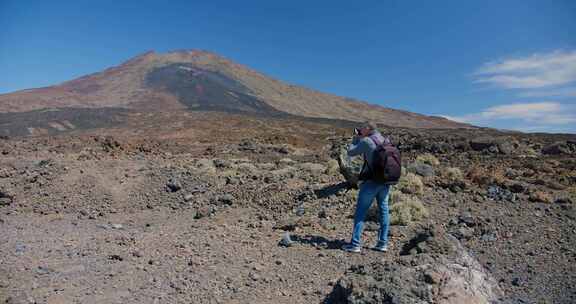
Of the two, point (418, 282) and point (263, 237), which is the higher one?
point (418, 282)

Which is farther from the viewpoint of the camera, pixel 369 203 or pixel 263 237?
pixel 263 237

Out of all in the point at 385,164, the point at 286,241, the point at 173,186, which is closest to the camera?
the point at 385,164

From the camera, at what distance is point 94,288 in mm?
4355

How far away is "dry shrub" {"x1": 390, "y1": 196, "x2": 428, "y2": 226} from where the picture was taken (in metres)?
6.32

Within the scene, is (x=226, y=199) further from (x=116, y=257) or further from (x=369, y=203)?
(x=369, y=203)

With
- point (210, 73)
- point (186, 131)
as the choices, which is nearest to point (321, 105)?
point (210, 73)

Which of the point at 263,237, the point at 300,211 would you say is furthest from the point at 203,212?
the point at 263,237

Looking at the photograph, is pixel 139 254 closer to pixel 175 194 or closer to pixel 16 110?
pixel 175 194

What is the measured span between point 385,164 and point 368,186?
39cm

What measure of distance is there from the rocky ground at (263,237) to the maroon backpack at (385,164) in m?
0.71

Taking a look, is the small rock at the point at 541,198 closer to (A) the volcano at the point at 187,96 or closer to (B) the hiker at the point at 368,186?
(B) the hiker at the point at 368,186

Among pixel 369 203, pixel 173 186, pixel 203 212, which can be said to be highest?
pixel 369 203

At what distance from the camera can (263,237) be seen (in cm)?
609

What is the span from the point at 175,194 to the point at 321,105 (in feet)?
203
